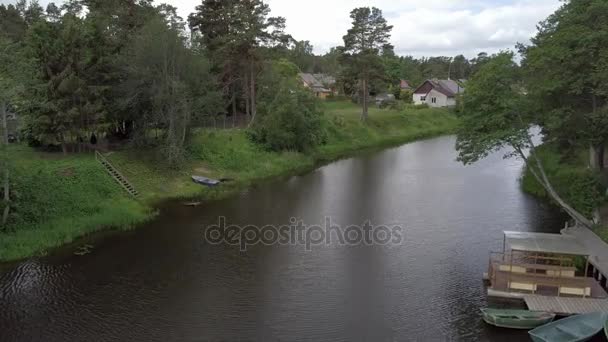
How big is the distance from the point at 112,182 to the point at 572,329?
32.9 meters

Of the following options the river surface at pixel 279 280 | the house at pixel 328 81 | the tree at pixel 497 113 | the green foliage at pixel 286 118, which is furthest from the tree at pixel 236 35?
the house at pixel 328 81

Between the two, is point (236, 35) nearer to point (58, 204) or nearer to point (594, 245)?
point (58, 204)

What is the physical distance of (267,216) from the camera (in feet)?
119

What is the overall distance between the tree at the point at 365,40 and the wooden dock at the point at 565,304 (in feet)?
177

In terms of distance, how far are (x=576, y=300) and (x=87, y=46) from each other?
38.8 m

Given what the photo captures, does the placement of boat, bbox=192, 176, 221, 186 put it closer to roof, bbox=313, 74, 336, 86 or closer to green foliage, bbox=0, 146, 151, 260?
green foliage, bbox=0, 146, 151, 260

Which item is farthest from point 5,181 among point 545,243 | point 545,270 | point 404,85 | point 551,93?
point 404,85

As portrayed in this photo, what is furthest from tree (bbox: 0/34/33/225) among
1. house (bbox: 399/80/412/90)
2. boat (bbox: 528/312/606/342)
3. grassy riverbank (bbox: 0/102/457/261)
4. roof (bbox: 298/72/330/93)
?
house (bbox: 399/80/412/90)

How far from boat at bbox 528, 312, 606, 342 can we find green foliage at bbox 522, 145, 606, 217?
439 inches

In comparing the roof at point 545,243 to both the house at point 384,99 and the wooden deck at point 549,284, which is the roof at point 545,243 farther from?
the house at point 384,99

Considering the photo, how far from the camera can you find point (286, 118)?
55.7 metres

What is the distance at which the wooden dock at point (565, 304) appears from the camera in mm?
20656

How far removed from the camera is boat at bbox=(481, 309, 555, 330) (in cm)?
1991

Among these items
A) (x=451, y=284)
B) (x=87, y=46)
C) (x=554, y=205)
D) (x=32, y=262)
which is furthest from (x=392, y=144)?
(x=32, y=262)
